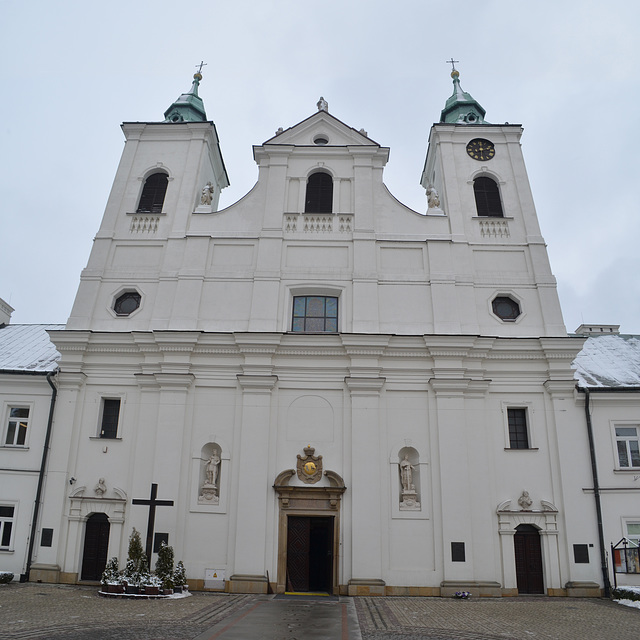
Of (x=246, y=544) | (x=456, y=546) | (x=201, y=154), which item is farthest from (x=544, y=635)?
(x=201, y=154)

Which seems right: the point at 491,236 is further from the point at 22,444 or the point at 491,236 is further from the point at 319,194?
the point at 22,444

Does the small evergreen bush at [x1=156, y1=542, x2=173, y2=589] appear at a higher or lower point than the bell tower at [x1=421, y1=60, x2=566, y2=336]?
lower

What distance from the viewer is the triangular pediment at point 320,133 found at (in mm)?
23438

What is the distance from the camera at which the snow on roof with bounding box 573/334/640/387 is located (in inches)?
773

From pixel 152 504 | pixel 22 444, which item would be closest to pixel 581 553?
pixel 152 504

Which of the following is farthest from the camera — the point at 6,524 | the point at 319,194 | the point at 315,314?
the point at 319,194

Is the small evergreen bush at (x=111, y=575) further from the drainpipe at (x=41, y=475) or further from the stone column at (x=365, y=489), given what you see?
the stone column at (x=365, y=489)

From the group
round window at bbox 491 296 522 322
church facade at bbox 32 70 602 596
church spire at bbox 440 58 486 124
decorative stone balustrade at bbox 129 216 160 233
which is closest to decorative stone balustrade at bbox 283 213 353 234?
church facade at bbox 32 70 602 596

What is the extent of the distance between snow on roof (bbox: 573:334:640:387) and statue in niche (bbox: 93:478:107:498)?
15879 millimetres

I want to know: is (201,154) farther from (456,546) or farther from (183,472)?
(456,546)

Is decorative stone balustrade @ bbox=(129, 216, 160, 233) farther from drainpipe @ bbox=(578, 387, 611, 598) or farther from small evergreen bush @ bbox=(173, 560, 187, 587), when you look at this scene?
drainpipe @ bbox=(578, 387, 611, 598)

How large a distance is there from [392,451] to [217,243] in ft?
32.6

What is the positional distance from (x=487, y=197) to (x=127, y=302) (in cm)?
1451

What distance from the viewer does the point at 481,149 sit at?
23891mm
